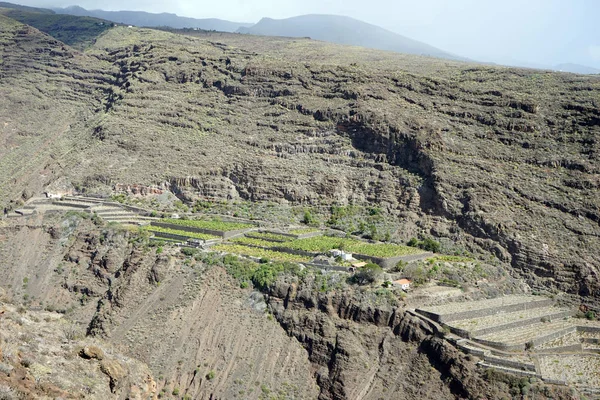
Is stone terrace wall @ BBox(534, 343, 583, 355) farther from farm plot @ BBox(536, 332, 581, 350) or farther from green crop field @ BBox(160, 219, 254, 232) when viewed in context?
green crop field @ BBox(160, 219, 254, 232)

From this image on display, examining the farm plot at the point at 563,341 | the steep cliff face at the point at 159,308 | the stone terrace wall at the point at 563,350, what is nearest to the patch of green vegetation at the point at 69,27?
the steep cliff face at the point at 159,308

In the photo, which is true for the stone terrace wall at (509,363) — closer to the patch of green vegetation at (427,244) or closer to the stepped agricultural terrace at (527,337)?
the stepped agricultural terrace at (527,337)

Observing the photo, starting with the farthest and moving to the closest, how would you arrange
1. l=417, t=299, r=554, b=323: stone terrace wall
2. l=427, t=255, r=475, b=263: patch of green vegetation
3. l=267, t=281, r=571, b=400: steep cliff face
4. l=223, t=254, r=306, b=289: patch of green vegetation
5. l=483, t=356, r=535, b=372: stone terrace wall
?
1. l=427, t=255, r=475, b=263: patch of green vegetation
2. l=223, t=254, r=306, b=289: patch of green vegetation
3. l=417, t=299, r=554, b=323: stone terrace wall
4. l=267, t=281, r=571, b=400: steep cliff face
5. l=483, t=356, r=535, b=372: stone terrace wall

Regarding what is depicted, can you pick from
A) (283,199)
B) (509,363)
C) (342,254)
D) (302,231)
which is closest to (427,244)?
(342,254)

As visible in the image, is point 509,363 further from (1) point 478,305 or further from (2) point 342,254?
(2) point 342,254

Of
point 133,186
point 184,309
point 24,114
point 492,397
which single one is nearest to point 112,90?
point 24,114

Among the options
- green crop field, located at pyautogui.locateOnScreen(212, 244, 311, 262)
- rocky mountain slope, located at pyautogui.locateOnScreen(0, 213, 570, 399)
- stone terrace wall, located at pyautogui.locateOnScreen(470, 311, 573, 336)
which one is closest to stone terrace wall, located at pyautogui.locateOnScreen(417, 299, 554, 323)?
rocky mountain slope, located at pyautogui.locateOnScreen(0, 213, 570, 399)
